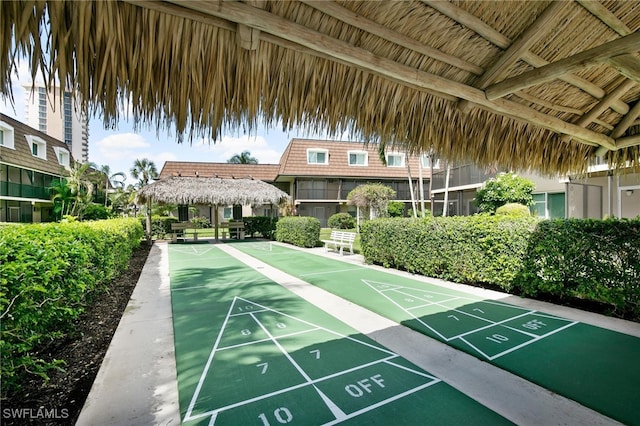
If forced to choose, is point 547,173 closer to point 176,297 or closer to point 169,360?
point 169,360

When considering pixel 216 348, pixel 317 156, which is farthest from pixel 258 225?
pixel 216 348

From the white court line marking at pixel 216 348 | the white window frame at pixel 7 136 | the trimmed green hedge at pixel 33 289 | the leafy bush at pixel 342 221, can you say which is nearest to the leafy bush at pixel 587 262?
the white court line marking at pixel 216 348

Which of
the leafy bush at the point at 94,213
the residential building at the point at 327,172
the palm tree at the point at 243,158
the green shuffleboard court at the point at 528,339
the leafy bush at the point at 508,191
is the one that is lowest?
the green shuffleboard court at the point at 528,339

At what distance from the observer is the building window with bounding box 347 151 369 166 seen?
30375mm

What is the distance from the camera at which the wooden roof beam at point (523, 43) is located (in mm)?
2419

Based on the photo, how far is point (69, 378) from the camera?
11.4ft

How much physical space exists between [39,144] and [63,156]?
13.0ft

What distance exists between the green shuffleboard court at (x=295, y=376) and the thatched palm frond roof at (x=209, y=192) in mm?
14239

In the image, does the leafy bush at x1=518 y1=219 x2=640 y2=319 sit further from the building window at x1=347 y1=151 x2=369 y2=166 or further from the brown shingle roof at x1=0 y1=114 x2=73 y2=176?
the brown shingle roof at x1=0 y1=114 x2=73 y2=176

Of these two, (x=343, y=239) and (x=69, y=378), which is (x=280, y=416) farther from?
(x=343, y=239)

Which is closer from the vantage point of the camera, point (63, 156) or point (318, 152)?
point (63, 156)

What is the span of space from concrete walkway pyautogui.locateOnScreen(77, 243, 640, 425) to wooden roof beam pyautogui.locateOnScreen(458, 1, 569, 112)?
2949 mm

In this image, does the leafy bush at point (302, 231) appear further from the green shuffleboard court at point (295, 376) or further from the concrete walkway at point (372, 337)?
the green shuffleboard court at point (295, 376)

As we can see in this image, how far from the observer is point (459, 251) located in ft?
25.3
